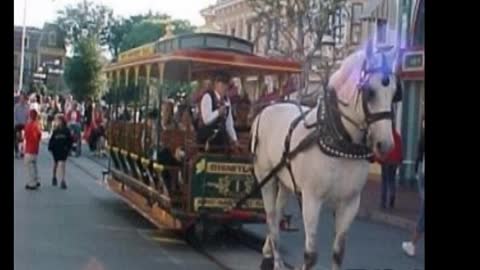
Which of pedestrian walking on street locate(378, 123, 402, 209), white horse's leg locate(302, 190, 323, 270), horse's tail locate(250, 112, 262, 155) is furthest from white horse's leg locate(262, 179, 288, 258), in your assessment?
pedestrian walking on street locate(378, 123, 402, 209)

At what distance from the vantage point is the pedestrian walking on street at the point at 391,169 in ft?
7.39

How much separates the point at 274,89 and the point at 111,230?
1523mm

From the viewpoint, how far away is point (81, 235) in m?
3.97

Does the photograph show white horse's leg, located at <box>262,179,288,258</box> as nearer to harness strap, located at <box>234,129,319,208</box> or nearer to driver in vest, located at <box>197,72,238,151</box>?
harness strap, located at <box>234,129,319,208</box>

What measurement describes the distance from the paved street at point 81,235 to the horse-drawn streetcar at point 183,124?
16cm

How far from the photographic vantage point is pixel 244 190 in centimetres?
361

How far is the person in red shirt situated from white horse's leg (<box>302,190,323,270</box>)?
0.88 m

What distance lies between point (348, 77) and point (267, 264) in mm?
1109

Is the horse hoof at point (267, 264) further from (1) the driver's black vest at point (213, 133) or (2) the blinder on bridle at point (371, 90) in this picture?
(2) the blinder on bridle at point (371, 90)

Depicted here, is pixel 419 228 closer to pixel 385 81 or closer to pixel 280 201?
pixel 385 81

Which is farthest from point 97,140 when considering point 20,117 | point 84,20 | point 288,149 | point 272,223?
point 84,20
